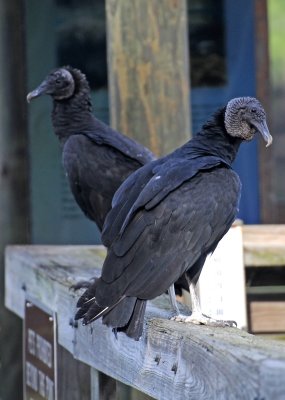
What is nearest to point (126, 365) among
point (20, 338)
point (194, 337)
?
point (194, 337)

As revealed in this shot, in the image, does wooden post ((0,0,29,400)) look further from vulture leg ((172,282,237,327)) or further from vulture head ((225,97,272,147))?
vulture leg ((172,282,237,327))

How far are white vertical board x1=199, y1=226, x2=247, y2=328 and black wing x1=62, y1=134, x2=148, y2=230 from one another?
688 mm

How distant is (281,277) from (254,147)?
199 cm

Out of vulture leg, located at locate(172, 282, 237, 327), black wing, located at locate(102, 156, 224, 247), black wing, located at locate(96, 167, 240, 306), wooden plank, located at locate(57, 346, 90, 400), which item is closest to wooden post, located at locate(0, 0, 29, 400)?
wooden plank, located at locate(57, 346, 90, 400)

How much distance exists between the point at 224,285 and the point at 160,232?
35.0 inches

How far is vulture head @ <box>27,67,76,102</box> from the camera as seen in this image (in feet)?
17.6

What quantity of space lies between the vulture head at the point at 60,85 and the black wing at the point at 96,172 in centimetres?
46

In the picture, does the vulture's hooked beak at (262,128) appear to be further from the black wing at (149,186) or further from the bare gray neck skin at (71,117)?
the bare gray neck skin at (71,117)

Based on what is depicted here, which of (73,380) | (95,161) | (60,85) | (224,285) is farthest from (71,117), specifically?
(73,380)

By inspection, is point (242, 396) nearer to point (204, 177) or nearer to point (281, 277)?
point (204, 177)

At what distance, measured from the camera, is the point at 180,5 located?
4.43 metres

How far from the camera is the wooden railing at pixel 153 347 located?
7.74 feet

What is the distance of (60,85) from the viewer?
17.6 ft

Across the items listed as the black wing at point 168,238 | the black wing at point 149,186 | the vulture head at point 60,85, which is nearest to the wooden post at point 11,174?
the vulture head at point 60,85
